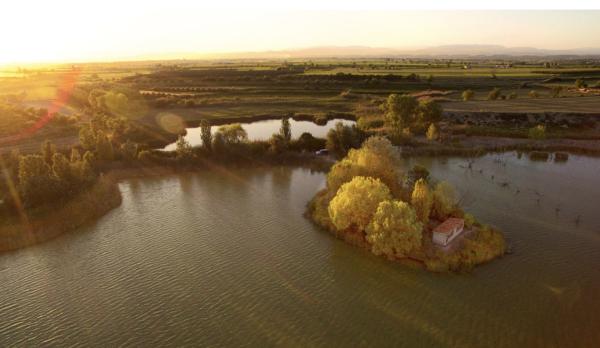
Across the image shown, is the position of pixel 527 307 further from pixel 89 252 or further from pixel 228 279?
pixel 89 252

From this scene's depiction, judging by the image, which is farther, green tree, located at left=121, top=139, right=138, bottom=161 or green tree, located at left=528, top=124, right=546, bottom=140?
green tree, located at left=528, top=124, right=546, bottom=140

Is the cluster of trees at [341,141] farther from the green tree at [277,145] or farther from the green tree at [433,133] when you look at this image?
the green tree at [433,133]

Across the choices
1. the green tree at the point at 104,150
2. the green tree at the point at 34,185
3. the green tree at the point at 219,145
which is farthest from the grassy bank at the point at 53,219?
the green tree at the point at 219,145

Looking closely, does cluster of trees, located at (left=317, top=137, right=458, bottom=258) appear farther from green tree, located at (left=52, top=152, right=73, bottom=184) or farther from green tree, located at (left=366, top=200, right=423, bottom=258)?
green tree, located at (left=52, top=152, right=73, bottom=184)

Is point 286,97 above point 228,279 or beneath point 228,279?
above

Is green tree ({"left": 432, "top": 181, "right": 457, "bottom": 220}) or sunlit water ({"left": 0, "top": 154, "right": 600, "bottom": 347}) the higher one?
green tree ({"left": 432, "top": 181, "right": 457, "bottom": 220})

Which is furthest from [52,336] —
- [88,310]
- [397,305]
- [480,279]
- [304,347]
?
[480,279]

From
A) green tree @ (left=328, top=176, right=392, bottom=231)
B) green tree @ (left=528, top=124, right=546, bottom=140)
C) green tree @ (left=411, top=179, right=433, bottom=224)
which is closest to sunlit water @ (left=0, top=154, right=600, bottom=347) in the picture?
green tree @ (left=328, top=176, right=392, bottom=231)

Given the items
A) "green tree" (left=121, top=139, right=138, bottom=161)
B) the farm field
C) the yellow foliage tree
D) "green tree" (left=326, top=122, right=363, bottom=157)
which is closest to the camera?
the yellow foliage tree
